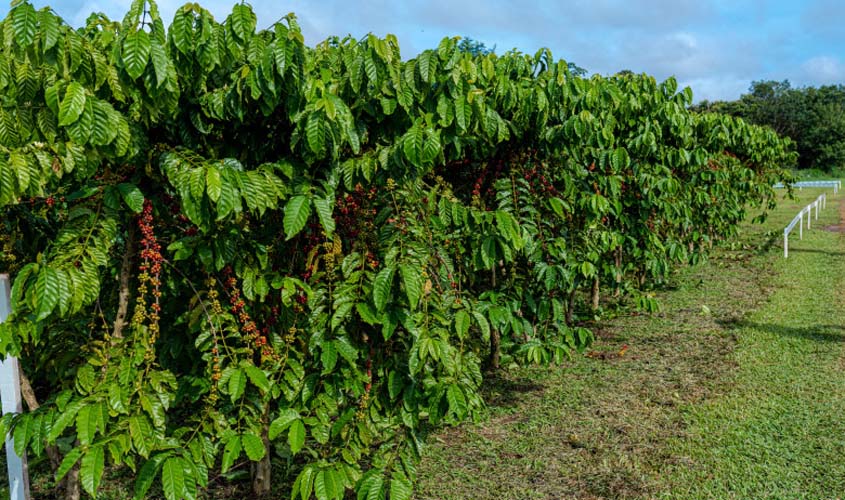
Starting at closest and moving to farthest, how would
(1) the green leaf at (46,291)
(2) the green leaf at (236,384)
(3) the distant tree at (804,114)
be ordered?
(1) the green leaf at (46,291) < (2) the green leaf at (236,384) < (3) the distant tree at (804,114)

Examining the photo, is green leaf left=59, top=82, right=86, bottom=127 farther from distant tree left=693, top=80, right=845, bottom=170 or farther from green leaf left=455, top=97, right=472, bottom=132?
distant tree left=693, top=80, right=845, bottom=170

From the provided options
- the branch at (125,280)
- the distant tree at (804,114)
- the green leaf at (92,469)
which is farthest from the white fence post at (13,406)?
the distant tree at (804,114)

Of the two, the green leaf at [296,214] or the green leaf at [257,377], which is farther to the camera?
the green leaf at [257,377]

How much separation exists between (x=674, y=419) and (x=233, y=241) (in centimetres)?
326

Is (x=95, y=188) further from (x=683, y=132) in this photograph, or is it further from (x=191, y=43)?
(x=683, y=132)

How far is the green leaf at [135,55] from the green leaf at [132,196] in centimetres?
49

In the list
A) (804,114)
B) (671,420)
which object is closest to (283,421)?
(671,420)

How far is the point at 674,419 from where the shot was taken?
168 inches

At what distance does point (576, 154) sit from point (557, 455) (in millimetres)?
2010

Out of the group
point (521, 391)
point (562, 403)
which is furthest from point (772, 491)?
point (521, 391)

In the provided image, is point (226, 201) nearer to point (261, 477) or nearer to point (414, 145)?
point (414, 145)

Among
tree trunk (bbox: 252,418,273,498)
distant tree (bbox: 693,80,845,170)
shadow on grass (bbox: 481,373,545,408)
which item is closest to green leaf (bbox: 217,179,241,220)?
tree trunk (bbox: 252,418,273,498)

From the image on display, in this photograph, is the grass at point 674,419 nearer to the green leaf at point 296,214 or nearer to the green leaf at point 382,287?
the green leaf at point 382,287

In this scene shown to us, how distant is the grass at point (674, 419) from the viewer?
345 cm
